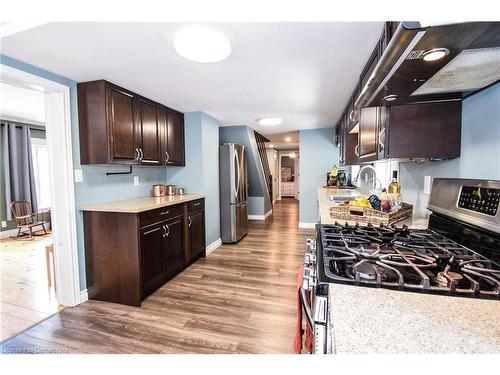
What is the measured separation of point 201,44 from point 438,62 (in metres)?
1.29

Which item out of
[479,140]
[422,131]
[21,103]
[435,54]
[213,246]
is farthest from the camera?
[213,246]

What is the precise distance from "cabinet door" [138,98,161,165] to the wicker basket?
84.4 inches

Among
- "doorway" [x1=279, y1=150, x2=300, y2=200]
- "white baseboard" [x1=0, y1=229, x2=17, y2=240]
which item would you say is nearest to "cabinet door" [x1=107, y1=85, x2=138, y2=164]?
"white baseboard" [x1=0, y1=229, x2=17, y2=240]

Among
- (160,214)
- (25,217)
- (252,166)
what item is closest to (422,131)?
(160,214)

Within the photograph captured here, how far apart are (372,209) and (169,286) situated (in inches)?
83.8

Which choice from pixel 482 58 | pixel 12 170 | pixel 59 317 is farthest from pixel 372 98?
pixel 12 170

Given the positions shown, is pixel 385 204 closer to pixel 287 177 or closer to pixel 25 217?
pixel 25 217

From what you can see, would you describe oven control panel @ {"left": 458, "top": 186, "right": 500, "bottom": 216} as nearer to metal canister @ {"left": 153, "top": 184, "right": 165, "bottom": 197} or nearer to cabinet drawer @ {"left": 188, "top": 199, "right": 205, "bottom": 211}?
cabinet drawer @ {"left": 188, "top": 199, "right": 205, "bottom": 211}

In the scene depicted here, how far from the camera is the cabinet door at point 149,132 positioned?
266 cm

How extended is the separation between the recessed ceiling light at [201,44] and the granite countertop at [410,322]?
1534mm

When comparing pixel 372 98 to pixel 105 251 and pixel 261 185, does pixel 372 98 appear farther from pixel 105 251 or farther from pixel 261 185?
pixel 261 185

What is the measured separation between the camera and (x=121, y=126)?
93.5 inches

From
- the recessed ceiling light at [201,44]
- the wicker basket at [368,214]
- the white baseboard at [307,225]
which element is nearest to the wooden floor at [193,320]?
the wicker basket at [368,214]

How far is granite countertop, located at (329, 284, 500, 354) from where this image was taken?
0.42 metres
